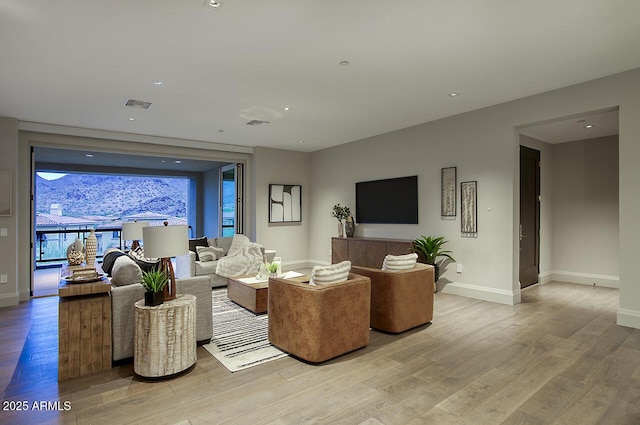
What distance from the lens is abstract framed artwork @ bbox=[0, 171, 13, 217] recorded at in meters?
5.23

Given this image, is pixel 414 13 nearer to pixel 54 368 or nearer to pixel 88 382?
pixel 88 382

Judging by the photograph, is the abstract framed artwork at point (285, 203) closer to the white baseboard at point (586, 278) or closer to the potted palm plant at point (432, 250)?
the potted palm plant at point (432, 250)

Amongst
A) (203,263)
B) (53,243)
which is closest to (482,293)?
(203,263)

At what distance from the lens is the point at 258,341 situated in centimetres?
362

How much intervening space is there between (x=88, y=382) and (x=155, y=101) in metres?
3.47

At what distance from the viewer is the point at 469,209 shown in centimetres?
540

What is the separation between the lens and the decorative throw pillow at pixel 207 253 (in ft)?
21.1

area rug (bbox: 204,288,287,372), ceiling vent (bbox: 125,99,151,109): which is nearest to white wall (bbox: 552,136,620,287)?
area rug (bbox: 204,288,287,372)

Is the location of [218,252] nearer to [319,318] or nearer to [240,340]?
[240,340]

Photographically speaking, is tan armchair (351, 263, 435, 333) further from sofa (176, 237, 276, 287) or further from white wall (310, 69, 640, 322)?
sofa (176, 237, 276, 287)

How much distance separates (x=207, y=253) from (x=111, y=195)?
21.8 feet

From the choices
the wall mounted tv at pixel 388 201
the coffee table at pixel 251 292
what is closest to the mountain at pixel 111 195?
the wall mounted tv at pixel 388 201

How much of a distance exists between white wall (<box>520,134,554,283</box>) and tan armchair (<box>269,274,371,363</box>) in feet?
16.0

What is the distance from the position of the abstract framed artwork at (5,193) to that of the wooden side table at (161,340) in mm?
4110
